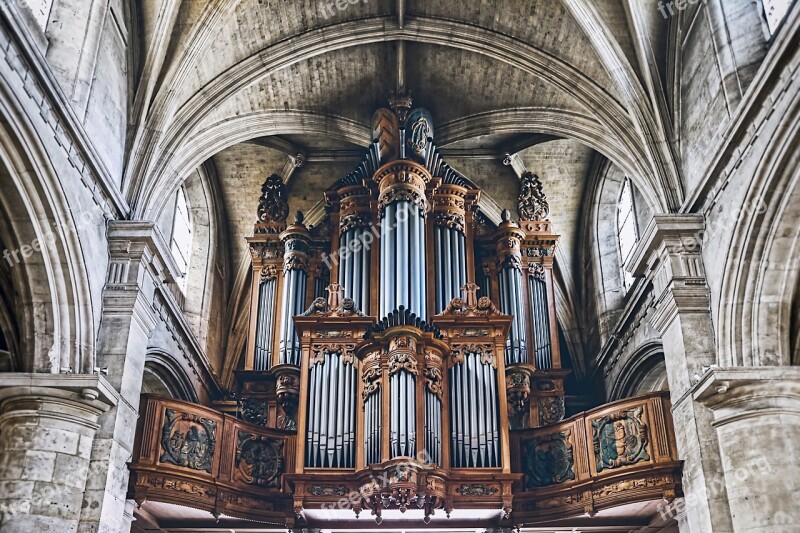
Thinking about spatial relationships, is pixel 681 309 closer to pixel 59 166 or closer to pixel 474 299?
→ pixel 474 299

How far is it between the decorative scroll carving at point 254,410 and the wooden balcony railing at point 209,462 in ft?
5.48

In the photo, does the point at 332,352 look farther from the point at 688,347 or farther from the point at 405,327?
the point at 688,347

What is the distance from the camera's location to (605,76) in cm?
1387

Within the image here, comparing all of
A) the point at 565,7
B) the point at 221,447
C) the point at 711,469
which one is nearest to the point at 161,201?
the point at 221,447

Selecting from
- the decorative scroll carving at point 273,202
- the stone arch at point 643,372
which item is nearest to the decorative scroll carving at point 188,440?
the decorative scroll carving at point 273,202

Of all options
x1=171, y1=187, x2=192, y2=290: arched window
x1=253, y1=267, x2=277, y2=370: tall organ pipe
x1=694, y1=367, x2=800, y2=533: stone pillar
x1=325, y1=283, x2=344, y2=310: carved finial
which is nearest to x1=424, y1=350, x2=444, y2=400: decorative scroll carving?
x1=325, y1=283, x2=344, y2=310: carved finial

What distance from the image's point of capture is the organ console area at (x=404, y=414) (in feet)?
38.6

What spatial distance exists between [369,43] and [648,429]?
809 centimetres

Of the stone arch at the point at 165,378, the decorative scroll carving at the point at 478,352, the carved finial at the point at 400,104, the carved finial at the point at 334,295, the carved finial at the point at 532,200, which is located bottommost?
the decorative scroll carving at the point at 478,352

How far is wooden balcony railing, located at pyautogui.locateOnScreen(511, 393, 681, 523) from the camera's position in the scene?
37.3 feet

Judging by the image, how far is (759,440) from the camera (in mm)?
9898

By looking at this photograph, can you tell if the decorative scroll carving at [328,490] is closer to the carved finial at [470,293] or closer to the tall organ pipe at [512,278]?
the carved finial at [470,293]

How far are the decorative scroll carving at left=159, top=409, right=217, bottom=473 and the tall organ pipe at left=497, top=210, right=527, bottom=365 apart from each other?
5.10m

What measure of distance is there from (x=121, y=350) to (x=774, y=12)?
9.15 m
